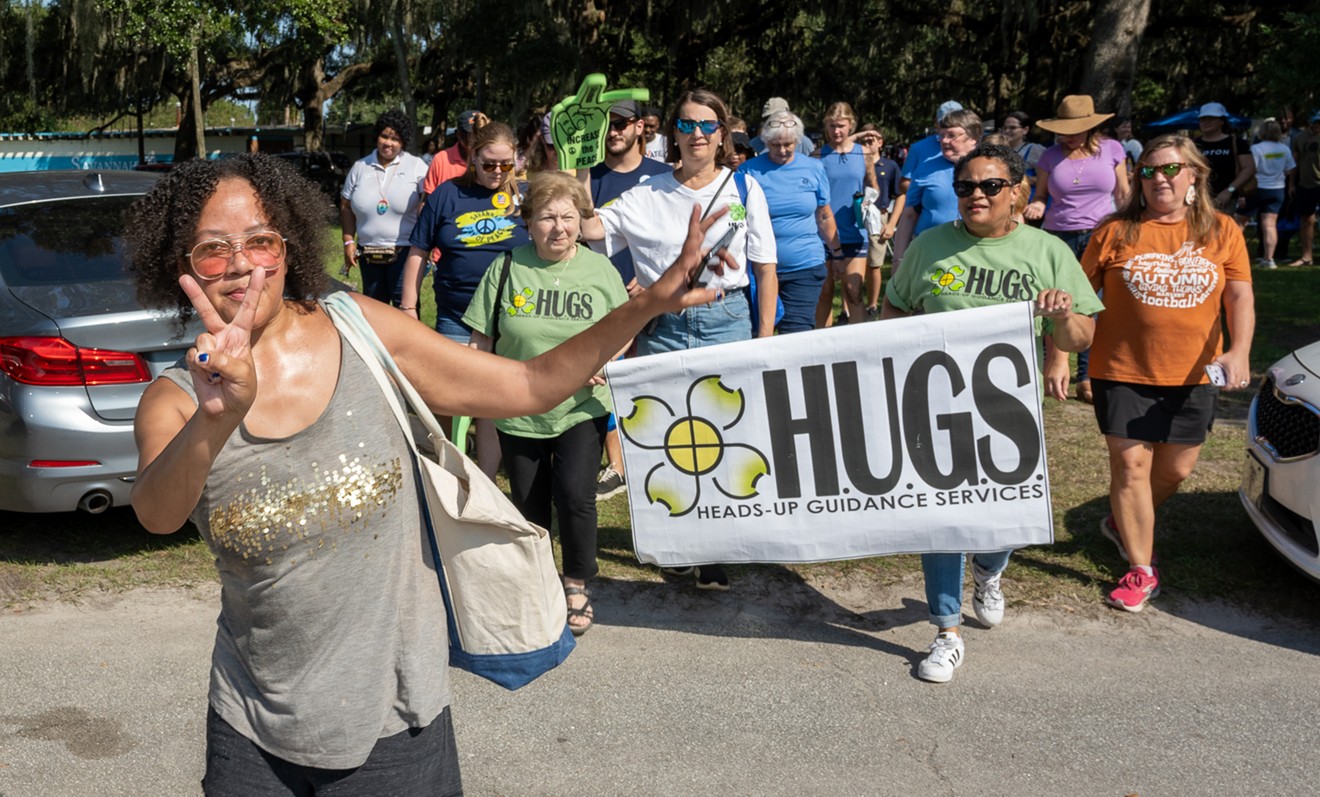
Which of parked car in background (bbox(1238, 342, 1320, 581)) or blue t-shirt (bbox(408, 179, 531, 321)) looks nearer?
parked car in background (bbox(1238, 342, 1320, 581))

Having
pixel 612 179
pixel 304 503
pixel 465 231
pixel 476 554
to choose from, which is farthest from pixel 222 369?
pixel 612 179

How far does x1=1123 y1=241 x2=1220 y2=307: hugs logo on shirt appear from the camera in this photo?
5141 mm

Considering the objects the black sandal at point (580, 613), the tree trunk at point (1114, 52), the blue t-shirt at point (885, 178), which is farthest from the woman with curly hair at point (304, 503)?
the tree trunk at point (1114, 52)

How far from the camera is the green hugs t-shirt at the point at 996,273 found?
464cm

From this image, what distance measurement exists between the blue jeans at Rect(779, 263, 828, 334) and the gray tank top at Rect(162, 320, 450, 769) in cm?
547

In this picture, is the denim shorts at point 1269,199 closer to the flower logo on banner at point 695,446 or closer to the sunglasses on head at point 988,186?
the sunglasses on head at point 988,186

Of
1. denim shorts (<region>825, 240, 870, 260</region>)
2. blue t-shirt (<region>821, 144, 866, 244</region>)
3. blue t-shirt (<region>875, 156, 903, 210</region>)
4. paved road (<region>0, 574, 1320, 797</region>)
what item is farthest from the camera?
blue t-shirt (<region>875, 156, 903, 210</region>)

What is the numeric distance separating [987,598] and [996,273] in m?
1.34

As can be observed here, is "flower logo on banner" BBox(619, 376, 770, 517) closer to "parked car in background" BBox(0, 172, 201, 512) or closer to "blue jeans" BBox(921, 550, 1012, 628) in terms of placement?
"blue jeans" BBox(921, 550, 1012, 628)

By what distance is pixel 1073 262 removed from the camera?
15.4ft

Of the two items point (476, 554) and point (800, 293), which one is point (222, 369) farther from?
point (800, 293)

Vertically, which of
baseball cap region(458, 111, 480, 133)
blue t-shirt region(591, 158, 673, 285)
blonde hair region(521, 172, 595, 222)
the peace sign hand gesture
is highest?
baseball cap region(458, 111, 480, 133)

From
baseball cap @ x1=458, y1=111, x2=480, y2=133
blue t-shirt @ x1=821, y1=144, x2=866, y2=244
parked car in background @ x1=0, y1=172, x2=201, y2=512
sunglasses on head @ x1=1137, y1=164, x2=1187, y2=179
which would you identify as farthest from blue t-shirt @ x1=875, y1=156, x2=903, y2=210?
parked car in background @ x1=0, y1=172, x2=201, y2=512

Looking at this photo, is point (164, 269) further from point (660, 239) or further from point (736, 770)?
point (660, 239)
